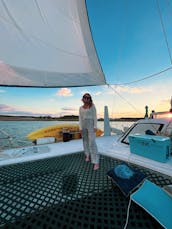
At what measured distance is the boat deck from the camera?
39.4 inches

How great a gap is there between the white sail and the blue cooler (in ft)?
5.69

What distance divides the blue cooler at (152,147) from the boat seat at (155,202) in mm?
850

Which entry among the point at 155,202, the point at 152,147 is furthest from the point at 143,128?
the point at 155,202

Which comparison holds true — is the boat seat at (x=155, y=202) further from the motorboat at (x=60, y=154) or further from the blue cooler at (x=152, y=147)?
the blue cooler at (x=152, y=147)

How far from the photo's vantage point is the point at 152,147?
2.04 metres

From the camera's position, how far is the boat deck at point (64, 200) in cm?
100

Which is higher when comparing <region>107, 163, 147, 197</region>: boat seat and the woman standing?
the woman standing

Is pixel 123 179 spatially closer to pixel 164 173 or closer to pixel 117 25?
pixel 164 173

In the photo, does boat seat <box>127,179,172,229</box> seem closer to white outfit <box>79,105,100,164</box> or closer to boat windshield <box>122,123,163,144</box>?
white outfit <box>79,105,100,164</box>

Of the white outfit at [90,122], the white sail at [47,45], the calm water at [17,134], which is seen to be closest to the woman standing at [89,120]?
the white outfit at [90,122]

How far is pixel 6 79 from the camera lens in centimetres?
238

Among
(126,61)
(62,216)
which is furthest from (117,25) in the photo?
(62,216)

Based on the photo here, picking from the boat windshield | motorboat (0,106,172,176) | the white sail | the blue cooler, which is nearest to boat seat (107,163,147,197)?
motorboat (0,106,172,176)

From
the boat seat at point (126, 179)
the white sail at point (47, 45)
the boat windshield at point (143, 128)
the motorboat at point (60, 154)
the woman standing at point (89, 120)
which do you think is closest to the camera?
the motorboat at point (60, 154)
